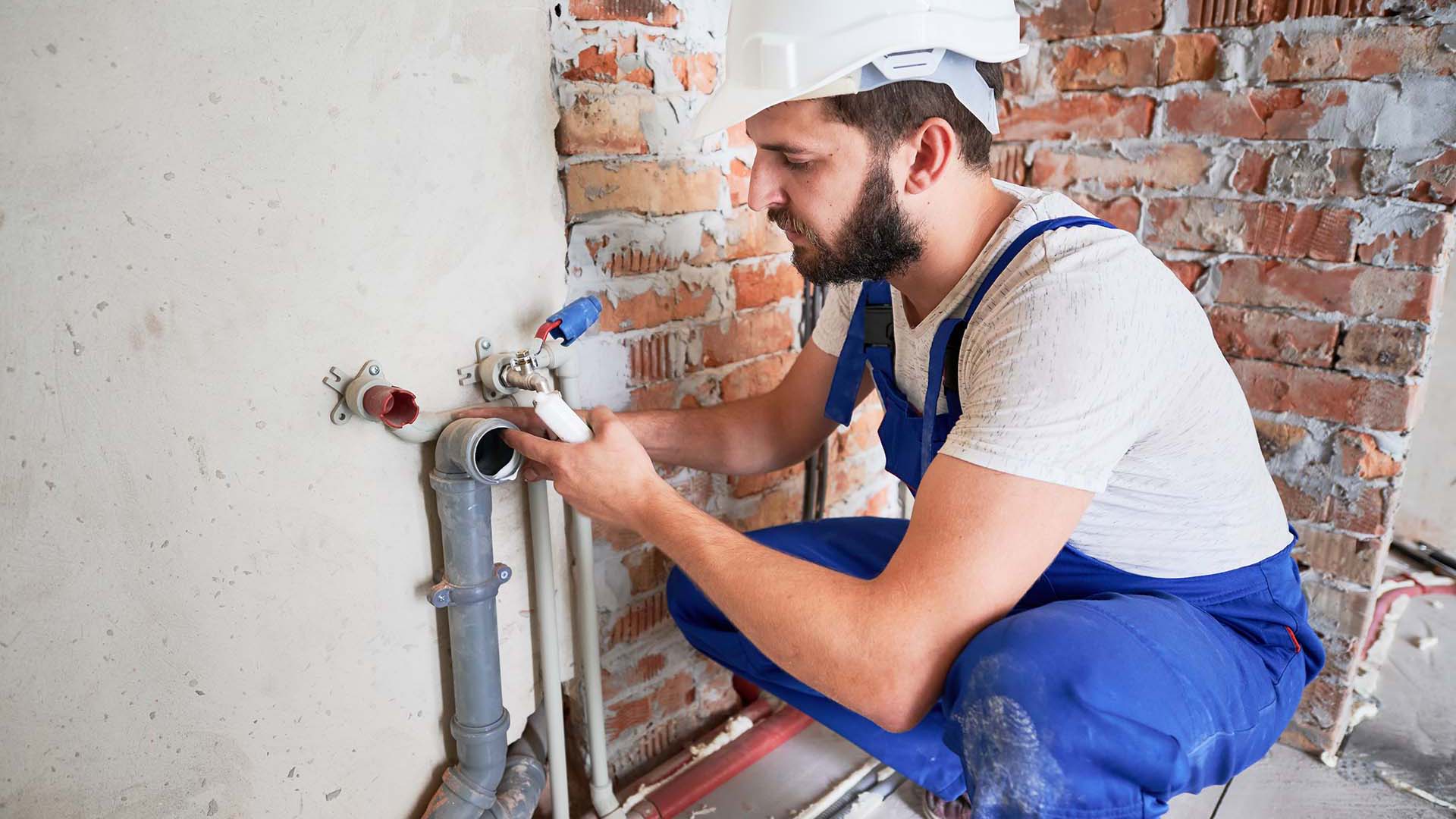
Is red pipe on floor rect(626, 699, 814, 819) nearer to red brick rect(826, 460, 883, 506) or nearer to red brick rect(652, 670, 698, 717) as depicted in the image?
red brick rect(652, 670, 698, 717)

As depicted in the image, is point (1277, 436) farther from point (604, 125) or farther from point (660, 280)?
point (604, 125)

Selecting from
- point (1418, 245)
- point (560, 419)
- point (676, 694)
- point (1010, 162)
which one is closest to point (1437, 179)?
point (1418, 245)

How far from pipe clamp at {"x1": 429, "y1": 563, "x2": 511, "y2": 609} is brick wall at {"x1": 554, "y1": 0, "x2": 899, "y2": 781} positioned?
0.23 meters

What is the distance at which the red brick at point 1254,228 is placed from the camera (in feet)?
4.07

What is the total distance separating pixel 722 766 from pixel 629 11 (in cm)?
105

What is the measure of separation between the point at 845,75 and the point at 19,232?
73cm

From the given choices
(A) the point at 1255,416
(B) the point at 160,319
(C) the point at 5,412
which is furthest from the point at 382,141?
(A) the point at 1255,416

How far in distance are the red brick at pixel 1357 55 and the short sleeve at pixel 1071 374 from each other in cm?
60

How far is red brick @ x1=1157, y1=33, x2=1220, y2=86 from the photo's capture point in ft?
4.25

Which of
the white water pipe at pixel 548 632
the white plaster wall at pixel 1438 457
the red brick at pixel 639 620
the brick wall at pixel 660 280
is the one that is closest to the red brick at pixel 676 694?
the brick wall at pixel 660 280

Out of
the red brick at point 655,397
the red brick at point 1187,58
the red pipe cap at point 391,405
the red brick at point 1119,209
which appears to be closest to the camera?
the red pipe cap at point 391,405

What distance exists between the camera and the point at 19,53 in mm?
664

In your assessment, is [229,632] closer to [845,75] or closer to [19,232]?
[19,232]

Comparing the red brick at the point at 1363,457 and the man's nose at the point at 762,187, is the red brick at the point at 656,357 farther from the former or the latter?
the red brick at the point at 1363,457
